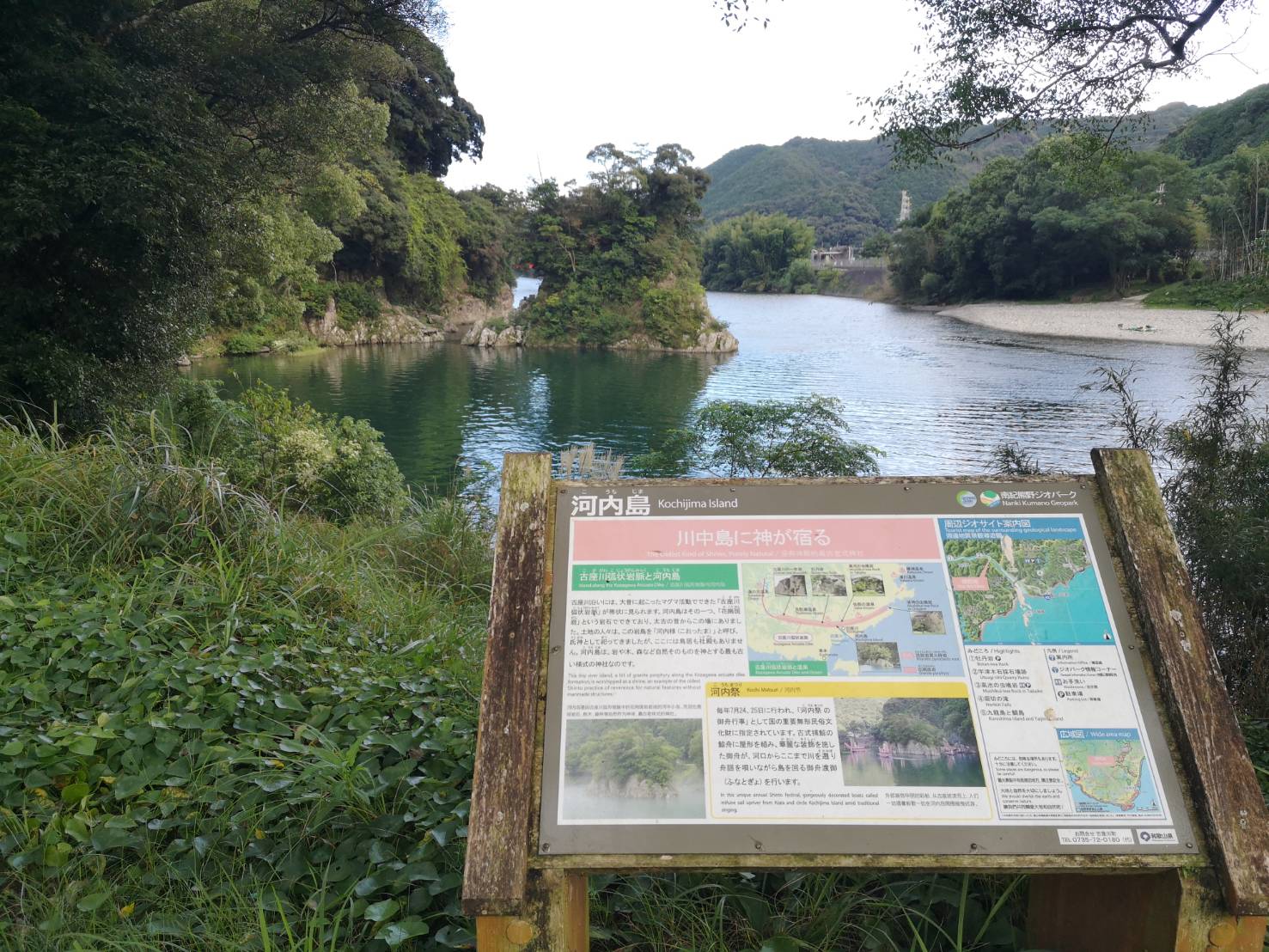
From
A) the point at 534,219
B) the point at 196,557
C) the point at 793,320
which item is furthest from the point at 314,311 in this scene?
the point at 196,557

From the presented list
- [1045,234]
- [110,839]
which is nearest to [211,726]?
[110,839]

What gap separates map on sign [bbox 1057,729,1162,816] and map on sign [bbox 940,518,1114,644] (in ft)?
→ 0.56

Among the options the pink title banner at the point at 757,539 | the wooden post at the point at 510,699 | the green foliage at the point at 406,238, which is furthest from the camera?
the green foliage at the point at 406,238

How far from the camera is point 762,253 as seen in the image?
78.4m

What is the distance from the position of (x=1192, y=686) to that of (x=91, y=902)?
6.95 feet

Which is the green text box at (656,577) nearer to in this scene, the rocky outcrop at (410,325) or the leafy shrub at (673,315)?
the rocky outcrop at (410,325)

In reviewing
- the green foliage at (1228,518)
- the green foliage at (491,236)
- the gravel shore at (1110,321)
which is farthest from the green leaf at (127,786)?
the green foliage at (491,236)

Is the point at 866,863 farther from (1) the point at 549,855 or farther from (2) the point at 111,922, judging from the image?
(2) the point at 111,922

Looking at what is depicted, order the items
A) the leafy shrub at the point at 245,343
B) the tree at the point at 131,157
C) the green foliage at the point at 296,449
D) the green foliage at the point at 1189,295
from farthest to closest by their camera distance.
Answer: the green foliage at the point at 1189,295
the leafy shrub at the point at 245,343
the tree at the point at 131,157
the green foliage at the point at 296,449

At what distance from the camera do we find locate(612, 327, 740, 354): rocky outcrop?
38406mm

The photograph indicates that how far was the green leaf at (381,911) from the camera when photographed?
5.26 feet

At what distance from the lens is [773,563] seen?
1562mm

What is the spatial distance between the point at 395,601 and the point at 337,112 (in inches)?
426

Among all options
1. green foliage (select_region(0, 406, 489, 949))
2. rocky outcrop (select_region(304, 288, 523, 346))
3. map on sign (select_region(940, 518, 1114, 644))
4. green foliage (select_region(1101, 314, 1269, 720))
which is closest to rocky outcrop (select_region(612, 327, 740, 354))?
rocky outcrop (select_region(304, 288, 523, 346))
